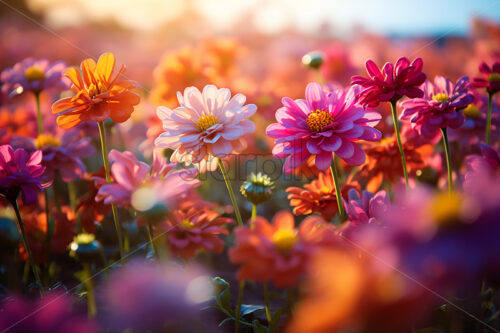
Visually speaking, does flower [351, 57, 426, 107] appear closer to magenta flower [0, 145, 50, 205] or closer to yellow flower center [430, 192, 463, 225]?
yellow flower center [430, 192, 463, 225]

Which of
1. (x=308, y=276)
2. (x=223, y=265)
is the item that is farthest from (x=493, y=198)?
(x=223, y=265)

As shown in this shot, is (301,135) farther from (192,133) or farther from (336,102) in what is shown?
(192,133)

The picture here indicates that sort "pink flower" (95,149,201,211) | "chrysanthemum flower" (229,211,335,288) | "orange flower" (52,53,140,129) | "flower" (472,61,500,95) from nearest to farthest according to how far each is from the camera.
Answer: "chrysanthemum flower" (229,211,335,288) → "pink flower" (95,149,201,211) → "orange flower" (52,53,140,129) → "flower" (472,61,500,95)

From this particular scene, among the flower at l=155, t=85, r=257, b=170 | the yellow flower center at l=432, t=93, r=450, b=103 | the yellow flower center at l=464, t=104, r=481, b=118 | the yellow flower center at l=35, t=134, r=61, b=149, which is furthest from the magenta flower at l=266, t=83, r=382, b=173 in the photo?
the yellow flower center at l=35, t=134, r=61, b=149

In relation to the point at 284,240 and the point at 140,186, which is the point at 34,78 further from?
the point at 284,240

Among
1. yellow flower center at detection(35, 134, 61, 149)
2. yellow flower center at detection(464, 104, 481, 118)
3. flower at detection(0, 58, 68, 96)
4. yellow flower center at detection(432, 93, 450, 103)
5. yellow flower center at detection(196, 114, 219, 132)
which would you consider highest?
flower at detection(0, 58, 68, 96)

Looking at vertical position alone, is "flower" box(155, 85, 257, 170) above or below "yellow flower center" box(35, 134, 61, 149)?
below

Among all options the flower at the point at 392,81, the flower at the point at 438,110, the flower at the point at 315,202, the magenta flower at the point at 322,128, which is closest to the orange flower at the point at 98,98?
the magenta flower at the point at 322,128
